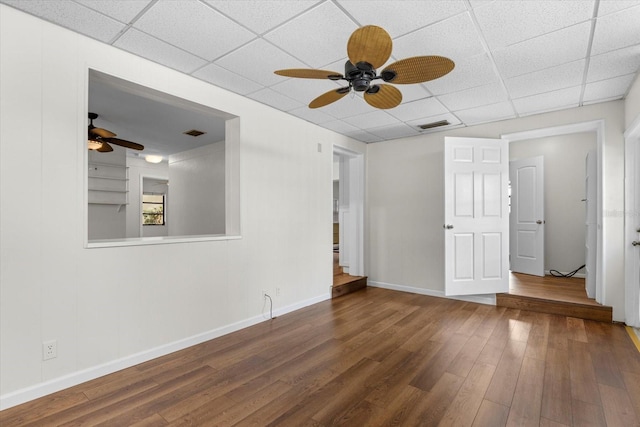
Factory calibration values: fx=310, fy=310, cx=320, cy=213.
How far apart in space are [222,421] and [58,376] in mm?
1271

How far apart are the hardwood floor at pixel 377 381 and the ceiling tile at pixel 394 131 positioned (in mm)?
2739

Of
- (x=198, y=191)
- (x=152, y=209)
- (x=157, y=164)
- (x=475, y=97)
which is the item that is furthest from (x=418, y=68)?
(x=152, y=209)

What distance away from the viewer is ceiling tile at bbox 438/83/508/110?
10.6 ft

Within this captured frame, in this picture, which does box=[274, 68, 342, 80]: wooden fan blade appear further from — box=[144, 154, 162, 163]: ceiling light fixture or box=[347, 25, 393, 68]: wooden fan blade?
box=[144, 154, 162, 163]: ceiling light fixture

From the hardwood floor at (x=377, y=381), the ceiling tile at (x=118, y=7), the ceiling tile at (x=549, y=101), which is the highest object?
the ceiling tile at (x=118, y=7)

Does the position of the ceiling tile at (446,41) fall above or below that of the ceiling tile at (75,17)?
below

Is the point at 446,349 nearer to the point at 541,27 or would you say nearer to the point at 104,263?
the point at 541,27

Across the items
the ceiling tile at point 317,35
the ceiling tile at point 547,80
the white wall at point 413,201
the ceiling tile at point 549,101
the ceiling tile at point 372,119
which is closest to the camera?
the ceiling tile at point 317,35

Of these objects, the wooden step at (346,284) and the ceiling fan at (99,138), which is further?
the wooden step at (346,284)

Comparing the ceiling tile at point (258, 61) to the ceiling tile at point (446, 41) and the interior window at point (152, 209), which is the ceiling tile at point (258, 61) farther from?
Result: the interior window at point (152, 209)

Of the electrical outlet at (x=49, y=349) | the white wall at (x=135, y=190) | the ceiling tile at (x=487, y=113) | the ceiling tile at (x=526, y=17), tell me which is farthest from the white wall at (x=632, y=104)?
the white wall at (x=135, y=190)

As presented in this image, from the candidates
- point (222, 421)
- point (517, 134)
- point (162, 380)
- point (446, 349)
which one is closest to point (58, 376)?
point (162, 380)

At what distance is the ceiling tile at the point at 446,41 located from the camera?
2.15 meters

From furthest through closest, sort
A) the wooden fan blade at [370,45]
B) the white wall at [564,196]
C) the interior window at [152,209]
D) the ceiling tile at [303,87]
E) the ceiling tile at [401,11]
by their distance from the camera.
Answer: the interior window at [152,209] → the white wall at [564,196] → the ceiling tile at [303,87] → the ceiling tile at [401,11] → the wooden fan blade at [370,45]
